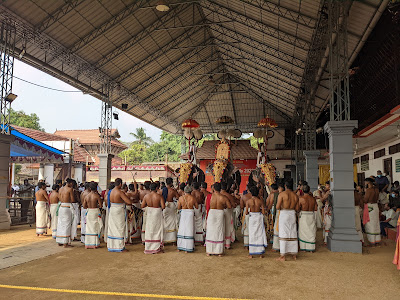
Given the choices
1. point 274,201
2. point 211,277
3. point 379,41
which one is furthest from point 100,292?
point 379,41

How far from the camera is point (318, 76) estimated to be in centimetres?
1145

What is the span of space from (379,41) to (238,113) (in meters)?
12.6

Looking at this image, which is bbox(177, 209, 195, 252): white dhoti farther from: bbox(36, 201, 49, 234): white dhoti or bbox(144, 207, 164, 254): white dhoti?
bbox(36, 201, 49, 234): white dhoti

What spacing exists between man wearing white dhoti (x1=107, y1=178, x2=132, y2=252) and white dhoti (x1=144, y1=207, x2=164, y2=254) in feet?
1.50

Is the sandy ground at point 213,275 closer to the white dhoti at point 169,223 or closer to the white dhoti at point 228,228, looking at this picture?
the white dhoti at point 228,228

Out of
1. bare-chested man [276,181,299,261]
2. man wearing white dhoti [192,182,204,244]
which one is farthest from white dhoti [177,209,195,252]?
bare-chested man [276,181,299,261]

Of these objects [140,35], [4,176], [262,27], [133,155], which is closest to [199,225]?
[4,176]

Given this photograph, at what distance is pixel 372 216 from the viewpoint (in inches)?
256

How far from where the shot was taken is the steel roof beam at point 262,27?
1017 centimetres

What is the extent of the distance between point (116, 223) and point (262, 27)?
8.12 metres

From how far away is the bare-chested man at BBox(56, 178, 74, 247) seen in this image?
6.17 metres

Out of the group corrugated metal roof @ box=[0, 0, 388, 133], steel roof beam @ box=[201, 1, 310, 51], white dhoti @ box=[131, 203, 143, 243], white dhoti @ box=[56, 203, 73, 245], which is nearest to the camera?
white dhoti @ box=[56, 203, 73, 245]

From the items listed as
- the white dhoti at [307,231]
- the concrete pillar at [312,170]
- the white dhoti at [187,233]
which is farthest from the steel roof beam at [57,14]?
the concrete pillar at [312,170]

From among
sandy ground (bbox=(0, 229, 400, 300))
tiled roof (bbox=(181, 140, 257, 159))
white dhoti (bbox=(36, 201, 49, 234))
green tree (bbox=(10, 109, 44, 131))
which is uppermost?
green tree (bbox=(10, 109, 44, 131))
